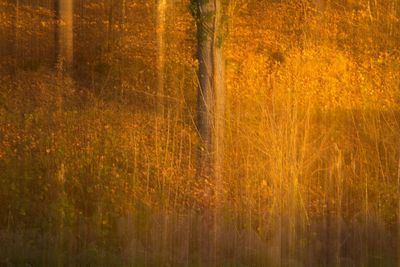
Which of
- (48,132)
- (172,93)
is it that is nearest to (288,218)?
(48,132)

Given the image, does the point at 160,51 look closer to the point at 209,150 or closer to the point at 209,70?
the point at 209,70

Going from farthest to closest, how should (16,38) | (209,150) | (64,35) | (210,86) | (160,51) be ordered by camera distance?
(16,38) < (64,35) < (160,51) < (210,86) < (209,150)

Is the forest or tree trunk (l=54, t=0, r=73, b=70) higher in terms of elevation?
tree trunk (l=54, t=0, r=73, b=70)

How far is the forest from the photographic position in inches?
365

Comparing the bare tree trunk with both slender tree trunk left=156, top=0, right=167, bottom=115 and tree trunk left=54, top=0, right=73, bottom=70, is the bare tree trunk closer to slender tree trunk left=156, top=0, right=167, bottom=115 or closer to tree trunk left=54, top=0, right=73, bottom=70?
slender tree trunk left=156, top=0, right=167, bottom=115

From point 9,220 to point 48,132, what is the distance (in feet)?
11.9

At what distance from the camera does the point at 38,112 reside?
14.4 metres

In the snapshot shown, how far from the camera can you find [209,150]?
1115 centimetres

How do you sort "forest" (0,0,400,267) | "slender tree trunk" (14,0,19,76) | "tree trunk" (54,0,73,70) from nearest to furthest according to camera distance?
"forest" (0,0,400,267), "tree trunk" (54,0,73,70), "slender tree trunk" (14,0,19,76)

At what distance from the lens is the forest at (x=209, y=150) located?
9.27 m

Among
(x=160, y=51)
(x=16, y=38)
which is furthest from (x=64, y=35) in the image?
(x=160, y=51)

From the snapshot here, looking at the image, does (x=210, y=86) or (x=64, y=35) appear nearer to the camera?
(x=210, y=86)

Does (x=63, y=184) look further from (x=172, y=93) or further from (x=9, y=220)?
(x=172, y=93)

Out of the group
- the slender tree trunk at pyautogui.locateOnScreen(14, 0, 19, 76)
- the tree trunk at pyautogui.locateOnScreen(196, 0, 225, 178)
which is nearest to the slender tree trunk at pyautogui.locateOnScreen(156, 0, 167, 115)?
the tree trunk at pyautogui.locateOnScreen(196, 0, 225, 178)
